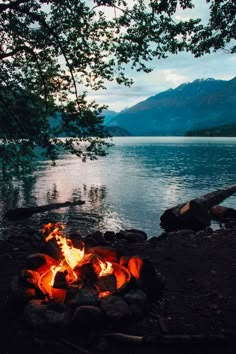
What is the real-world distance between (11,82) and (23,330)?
12.4 metres

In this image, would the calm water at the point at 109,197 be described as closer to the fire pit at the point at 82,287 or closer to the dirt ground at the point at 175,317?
the dirt ground at the point at 175,317

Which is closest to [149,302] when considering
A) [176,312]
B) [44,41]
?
[176,312]

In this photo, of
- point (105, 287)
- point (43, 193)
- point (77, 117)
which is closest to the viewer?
point (105, 287)

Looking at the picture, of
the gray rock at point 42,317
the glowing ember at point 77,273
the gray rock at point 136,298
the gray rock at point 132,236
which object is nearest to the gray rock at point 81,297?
the glowing ember at point 77,273

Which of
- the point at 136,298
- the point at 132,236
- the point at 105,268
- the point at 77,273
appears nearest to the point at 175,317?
the point at 136,298

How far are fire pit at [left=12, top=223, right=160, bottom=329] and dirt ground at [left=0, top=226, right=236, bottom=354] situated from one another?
34 centimetres

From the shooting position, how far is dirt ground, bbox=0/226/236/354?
28.4 feet

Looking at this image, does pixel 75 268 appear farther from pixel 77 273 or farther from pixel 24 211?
pixel 24 211

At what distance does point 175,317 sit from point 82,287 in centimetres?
285

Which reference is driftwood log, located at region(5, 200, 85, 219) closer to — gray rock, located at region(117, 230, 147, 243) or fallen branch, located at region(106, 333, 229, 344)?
gray rock, located at region(117, 230, 147, 243)

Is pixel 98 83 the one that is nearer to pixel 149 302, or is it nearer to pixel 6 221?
pixel 149 302

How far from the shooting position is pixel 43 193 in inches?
2136

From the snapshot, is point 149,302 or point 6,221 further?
point 6,221

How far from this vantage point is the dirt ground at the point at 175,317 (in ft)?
28.4
